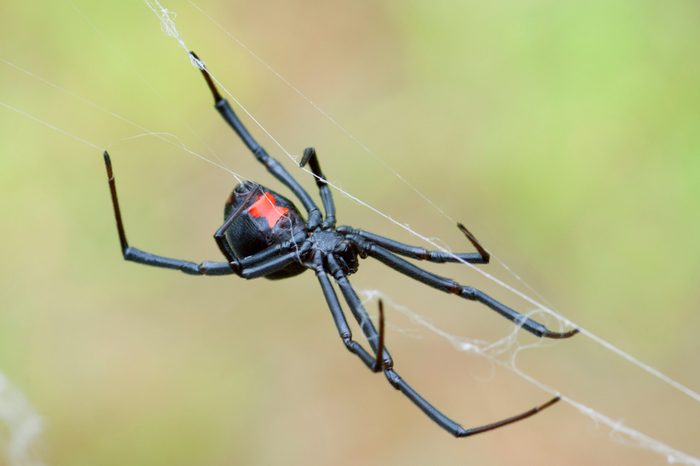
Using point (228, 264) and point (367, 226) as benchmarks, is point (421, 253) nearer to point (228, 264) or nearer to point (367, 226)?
point (228, 264)

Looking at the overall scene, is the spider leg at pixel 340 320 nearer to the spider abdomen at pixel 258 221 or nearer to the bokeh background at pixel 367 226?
the spider abdomen at pixel 258 221

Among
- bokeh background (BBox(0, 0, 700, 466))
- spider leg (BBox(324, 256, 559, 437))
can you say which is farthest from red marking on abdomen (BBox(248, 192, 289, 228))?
bokeh background (BBox(0, 0, 700, 466))

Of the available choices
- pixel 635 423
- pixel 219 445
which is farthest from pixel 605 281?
pixel 219 445

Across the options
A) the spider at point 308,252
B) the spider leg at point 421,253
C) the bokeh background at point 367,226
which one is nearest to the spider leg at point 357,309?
the spider at point 308,252

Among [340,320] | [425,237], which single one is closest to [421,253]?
[340,320]

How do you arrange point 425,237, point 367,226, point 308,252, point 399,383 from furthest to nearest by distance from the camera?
point 367,226 → point 425,237 → point 308,252 → point 399,383

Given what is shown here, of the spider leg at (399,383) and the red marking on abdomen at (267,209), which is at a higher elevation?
the red marking on abdomen at (267,209)
